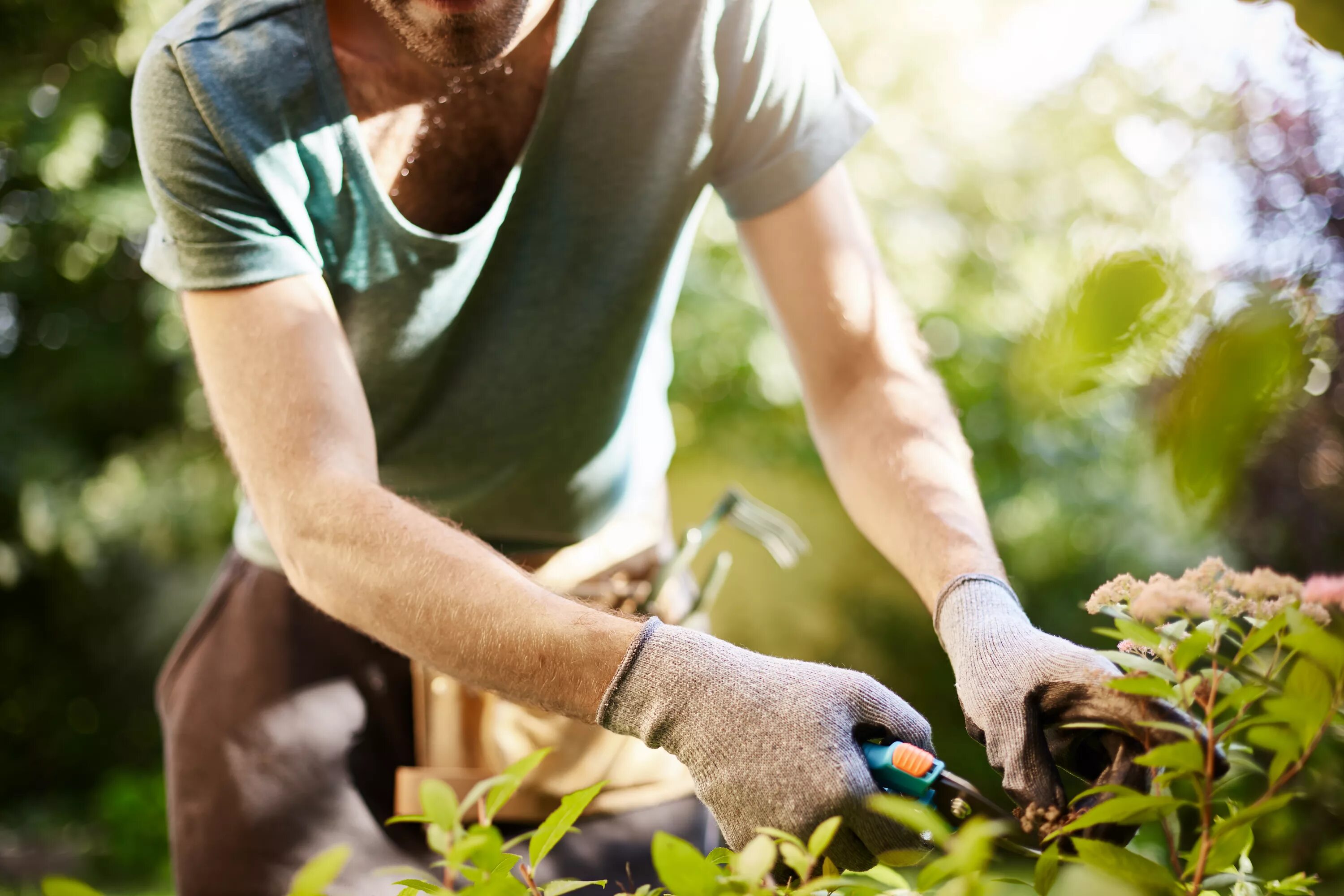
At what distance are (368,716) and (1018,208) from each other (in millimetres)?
4067

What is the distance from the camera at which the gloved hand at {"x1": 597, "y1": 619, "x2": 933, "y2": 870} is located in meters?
0.83

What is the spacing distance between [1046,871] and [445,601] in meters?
0.56

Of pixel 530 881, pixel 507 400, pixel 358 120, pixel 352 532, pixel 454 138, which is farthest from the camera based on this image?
pixel 507 400

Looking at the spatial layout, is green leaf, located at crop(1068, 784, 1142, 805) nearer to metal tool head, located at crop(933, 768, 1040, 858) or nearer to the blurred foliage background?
metal tool head, located at crop(933, 768, 1040, 858)

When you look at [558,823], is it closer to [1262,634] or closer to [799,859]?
[799,859]

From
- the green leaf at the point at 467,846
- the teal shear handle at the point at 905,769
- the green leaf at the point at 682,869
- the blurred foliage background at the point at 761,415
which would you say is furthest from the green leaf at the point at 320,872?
the blurred foliage background at the point at 761,415

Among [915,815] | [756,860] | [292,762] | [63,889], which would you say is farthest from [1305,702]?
[292,762]

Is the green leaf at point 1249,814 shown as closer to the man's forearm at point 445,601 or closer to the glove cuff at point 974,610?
the glove cuff at point 974,610

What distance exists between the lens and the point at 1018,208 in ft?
15.6

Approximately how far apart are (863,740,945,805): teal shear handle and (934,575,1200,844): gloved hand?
0.27 ft

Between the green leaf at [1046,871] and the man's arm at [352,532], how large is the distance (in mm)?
385

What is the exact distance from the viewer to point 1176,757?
657 mm

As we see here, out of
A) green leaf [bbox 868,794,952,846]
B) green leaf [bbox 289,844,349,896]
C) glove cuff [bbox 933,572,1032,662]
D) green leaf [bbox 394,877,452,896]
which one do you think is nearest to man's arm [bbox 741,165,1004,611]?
glove cuff [bbox 933,572,1032,662]

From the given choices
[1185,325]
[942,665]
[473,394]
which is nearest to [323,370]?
[473,394]
